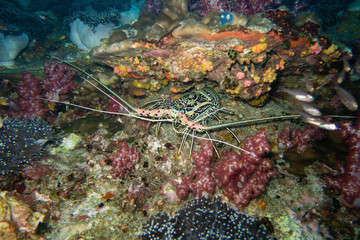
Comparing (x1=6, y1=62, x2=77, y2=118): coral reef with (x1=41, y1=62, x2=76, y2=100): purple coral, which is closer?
(x1=6, y1=62, x2=77, y2=118): coral reef

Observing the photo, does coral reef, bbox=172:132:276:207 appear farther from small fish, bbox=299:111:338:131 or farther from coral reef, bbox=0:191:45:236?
coral reef, bbox=0:191:45:236

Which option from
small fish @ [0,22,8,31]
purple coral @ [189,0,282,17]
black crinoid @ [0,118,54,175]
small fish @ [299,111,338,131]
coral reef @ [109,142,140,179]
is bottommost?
coral reef @ [109,142,140,179]

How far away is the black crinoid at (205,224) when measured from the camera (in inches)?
103

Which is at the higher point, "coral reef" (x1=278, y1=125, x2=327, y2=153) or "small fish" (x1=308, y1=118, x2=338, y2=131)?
"small fish" (x1=308, y1=118, x2=338, y2=131)

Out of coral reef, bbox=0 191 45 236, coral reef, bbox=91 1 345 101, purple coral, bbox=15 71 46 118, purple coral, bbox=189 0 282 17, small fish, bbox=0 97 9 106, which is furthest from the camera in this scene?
purple coral, bbox=15 71 46 118

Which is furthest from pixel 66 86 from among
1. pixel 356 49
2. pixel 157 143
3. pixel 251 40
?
pixel 356 49

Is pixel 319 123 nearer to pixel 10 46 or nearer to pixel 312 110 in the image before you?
pixel 312 110

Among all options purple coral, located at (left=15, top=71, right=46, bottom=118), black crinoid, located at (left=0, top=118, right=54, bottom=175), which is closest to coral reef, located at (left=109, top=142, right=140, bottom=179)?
black crinoid, located at (left=0, top=118, right=54, bottom=175)

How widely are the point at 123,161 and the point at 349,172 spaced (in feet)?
14.6

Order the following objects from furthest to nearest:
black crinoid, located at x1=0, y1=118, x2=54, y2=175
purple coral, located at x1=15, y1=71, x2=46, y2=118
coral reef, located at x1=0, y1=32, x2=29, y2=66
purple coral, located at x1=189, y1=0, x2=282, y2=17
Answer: coral reef, located at x1=0, y1=32, x2=29, y2=66 → purple coral, located at x1=15, y1=71, x2=46, y2=118 → purple coral, located at x1=189, y1=0, x2=282, y2=17 → black crinoid, located at x1=0, y1=118, x2=54, y2=175

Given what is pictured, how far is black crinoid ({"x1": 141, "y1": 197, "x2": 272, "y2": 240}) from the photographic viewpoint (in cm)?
263

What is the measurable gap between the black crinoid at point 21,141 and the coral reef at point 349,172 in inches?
245

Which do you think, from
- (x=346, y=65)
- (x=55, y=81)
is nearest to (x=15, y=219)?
(x=55, y=81)

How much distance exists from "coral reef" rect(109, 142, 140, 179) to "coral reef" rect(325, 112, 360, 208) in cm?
404
